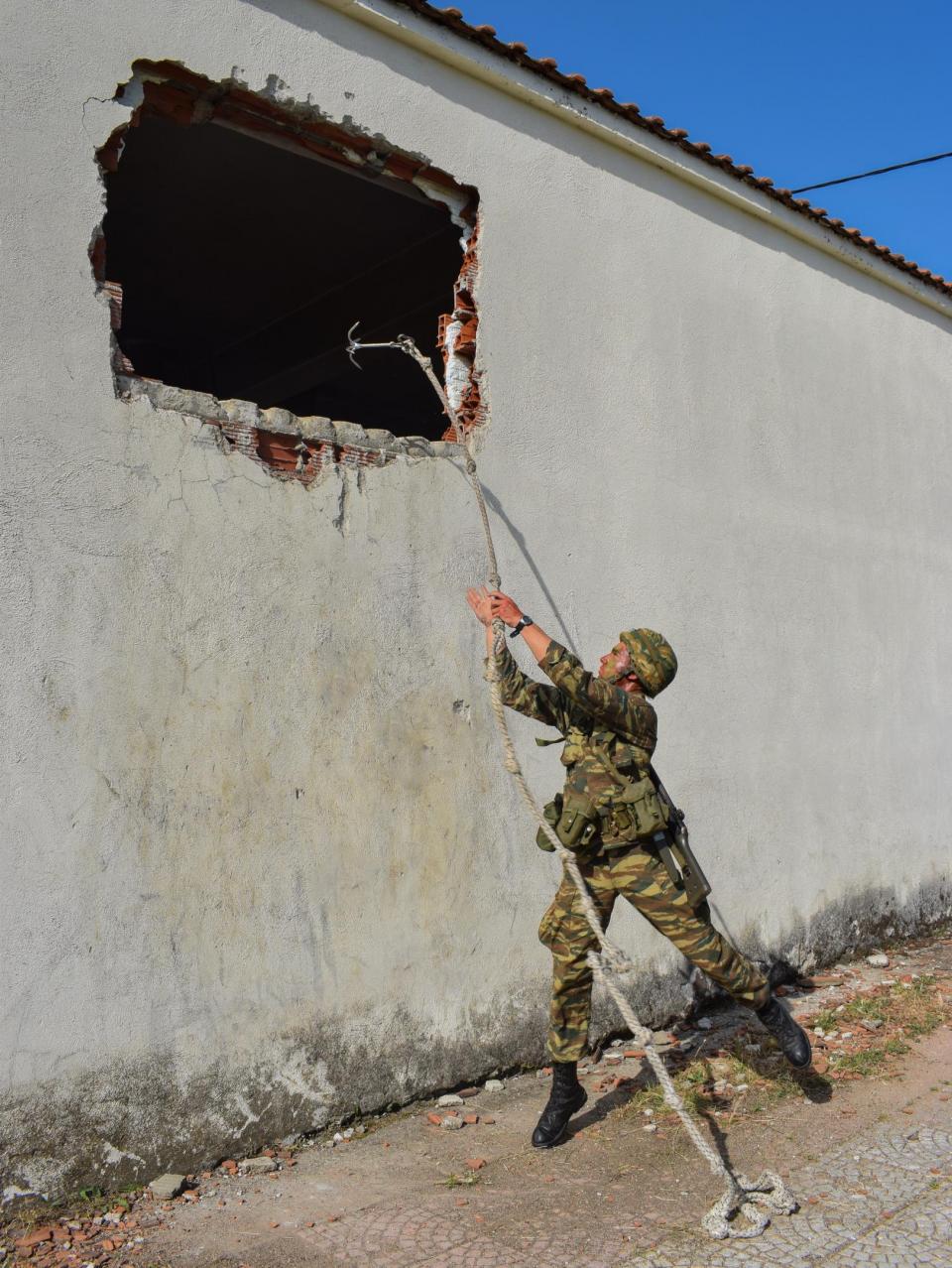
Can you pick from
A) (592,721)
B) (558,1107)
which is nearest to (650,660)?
(592,721)

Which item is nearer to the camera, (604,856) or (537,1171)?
(537,1171)

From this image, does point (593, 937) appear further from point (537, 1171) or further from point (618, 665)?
point (618, 665)

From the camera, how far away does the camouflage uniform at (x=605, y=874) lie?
3.90m

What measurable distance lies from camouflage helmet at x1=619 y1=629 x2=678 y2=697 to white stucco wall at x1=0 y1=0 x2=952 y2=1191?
0.84 meters

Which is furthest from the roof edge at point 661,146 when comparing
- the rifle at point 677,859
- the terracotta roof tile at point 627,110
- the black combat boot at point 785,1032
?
the black combat boot at point 785,1032

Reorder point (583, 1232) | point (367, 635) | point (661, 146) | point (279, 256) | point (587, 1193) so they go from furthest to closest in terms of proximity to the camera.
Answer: point (279, 256), point (661, 146), point (367, 635), point (587, 1193), point (583, 1232)

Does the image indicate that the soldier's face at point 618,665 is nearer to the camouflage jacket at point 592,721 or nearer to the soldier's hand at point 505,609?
the camouflage jacket at point 592,721

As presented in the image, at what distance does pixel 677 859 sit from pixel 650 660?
71 cm

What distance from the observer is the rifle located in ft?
12.9

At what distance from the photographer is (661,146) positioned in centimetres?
561

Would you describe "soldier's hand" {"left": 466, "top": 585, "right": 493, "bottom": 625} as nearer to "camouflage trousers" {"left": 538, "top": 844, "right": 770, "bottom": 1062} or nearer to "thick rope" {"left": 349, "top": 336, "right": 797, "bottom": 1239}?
"thick rope" {"left": 349, "top": 336, "right": 797, "bottom": 1239}

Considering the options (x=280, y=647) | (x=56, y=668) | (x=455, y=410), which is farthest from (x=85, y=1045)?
(x=455, y=410)

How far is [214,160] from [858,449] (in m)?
4.07

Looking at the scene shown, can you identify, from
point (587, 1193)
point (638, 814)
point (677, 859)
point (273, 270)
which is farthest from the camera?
point (273, 270)
